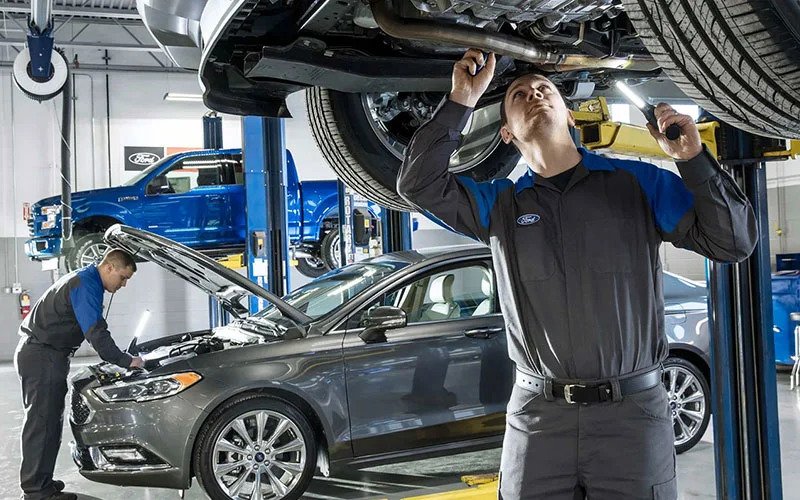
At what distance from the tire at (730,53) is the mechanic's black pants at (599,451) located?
731 mm

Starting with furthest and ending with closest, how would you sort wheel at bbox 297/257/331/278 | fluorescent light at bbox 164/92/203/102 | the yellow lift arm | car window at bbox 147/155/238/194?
fluorescent light at bbox 164/92/203/102 → wheel at bbox 297/257/331/278 → car window at bbox 147/155/238/194 → the yellow lift arm

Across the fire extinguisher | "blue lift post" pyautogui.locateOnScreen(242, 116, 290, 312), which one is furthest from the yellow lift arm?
the fire extinguisher

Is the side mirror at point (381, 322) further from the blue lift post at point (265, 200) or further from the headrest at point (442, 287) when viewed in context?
the blue lift post at point (265, 200)

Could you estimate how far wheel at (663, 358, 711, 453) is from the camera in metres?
4.33

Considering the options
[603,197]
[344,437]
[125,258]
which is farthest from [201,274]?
[603,197]

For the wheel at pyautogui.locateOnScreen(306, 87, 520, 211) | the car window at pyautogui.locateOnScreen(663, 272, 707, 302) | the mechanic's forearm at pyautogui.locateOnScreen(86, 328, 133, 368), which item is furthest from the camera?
the car window at pyautogui.locateOnScreen(663, 272, 707, 302)

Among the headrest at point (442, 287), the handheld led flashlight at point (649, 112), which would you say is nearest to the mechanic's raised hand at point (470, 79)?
the handheld led flashlight at point (649, 112)

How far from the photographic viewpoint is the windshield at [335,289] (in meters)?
4.04

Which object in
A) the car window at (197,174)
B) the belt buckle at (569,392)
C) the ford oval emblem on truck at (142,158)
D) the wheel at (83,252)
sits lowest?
the belt buckle at (569,392)

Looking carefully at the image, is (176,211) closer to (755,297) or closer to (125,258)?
(125,258)

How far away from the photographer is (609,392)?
172 cm

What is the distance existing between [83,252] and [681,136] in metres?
6.91

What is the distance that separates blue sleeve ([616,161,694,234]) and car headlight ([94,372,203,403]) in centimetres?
258

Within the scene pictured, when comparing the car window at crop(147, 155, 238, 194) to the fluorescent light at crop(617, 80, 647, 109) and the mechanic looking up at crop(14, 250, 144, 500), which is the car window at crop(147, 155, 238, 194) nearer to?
the mechanic looking up at crop(14, 250, 144, 500)
